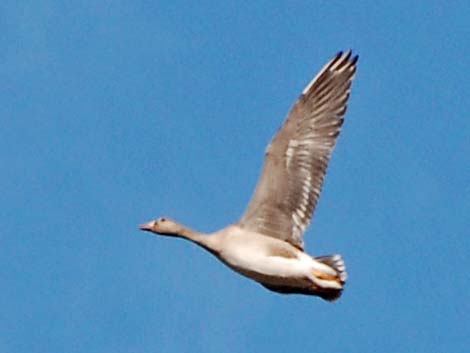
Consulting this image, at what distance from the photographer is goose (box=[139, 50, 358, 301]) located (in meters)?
29.0

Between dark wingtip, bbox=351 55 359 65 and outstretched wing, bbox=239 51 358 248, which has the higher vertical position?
dark wingtip, bbox=351 55 359 65

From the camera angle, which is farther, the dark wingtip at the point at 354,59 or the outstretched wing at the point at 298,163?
the dark wingtip at the point at 354,59

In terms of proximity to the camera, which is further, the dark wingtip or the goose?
the dark wingtip

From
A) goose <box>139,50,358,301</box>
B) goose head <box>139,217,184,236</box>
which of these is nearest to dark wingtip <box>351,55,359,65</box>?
goose <box>139,50,358,301</box>

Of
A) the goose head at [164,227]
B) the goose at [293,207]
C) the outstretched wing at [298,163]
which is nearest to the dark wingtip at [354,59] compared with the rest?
the goose at [293,207]

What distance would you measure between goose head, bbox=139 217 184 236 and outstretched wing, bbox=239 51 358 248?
1840mm

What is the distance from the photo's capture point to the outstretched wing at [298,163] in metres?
29.7

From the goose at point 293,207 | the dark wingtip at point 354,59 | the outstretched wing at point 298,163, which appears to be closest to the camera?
the goose at point 293,207

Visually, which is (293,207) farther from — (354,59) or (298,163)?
(354,59)

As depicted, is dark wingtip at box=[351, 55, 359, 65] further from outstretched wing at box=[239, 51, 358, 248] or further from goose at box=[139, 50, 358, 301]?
outstretched wing at box=[239, 51, 358, 248]

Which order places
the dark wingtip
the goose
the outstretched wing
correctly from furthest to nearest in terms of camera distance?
1. the dark wingtip
2. the outstretched wing
3. the goose

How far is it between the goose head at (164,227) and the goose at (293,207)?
0.05 metres

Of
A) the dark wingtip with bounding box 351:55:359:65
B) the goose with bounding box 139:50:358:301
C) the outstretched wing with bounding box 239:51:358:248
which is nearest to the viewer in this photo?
the goose with bounding box 139:50:358:301

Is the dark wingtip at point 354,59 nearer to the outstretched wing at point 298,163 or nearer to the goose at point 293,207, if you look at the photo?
the goose at point 293,207
